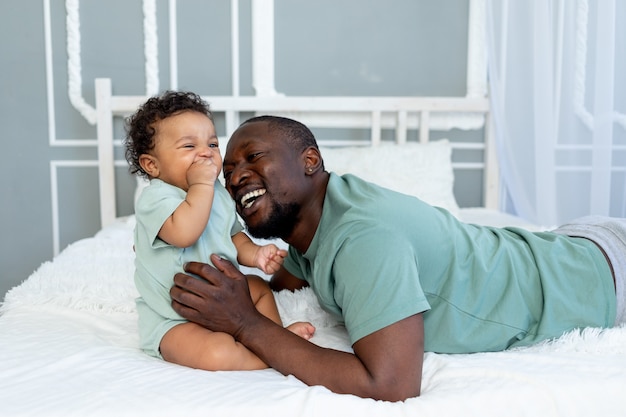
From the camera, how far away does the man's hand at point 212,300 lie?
1.06 m

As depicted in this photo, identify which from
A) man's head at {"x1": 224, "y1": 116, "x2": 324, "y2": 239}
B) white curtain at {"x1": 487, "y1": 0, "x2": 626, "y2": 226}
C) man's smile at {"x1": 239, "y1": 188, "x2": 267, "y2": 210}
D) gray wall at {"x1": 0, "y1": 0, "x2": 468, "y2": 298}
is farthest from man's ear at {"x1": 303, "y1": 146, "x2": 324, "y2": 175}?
gray wall at {"x1": 0, "y1": 0, "x2": 468, "y2": 298}

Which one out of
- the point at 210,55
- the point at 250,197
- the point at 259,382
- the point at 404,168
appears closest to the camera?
the point at 259,382

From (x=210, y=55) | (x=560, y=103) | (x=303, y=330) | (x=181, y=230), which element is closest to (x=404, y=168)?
(x=560, y=103)

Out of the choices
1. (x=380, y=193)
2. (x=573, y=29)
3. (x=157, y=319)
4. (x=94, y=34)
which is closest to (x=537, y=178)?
(x=573, y=29)

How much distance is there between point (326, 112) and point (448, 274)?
1.73 m

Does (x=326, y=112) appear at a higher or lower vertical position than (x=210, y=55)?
lower

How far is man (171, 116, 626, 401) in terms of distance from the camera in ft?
3.08

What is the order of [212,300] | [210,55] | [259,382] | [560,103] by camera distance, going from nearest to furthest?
[259,382], [212,300], [560,103], [210,55]

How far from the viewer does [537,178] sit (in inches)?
80.6

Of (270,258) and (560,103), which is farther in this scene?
(560,103)

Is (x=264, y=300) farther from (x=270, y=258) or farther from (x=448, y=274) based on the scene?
(x=448, y=274)

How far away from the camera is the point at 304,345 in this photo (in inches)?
39.6

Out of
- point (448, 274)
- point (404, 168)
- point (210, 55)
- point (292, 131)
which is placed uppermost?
point (210, 55)

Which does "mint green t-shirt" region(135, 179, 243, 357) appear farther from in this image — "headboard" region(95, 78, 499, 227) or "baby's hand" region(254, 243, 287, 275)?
"headboard" region(95, 78, 499, 227)
